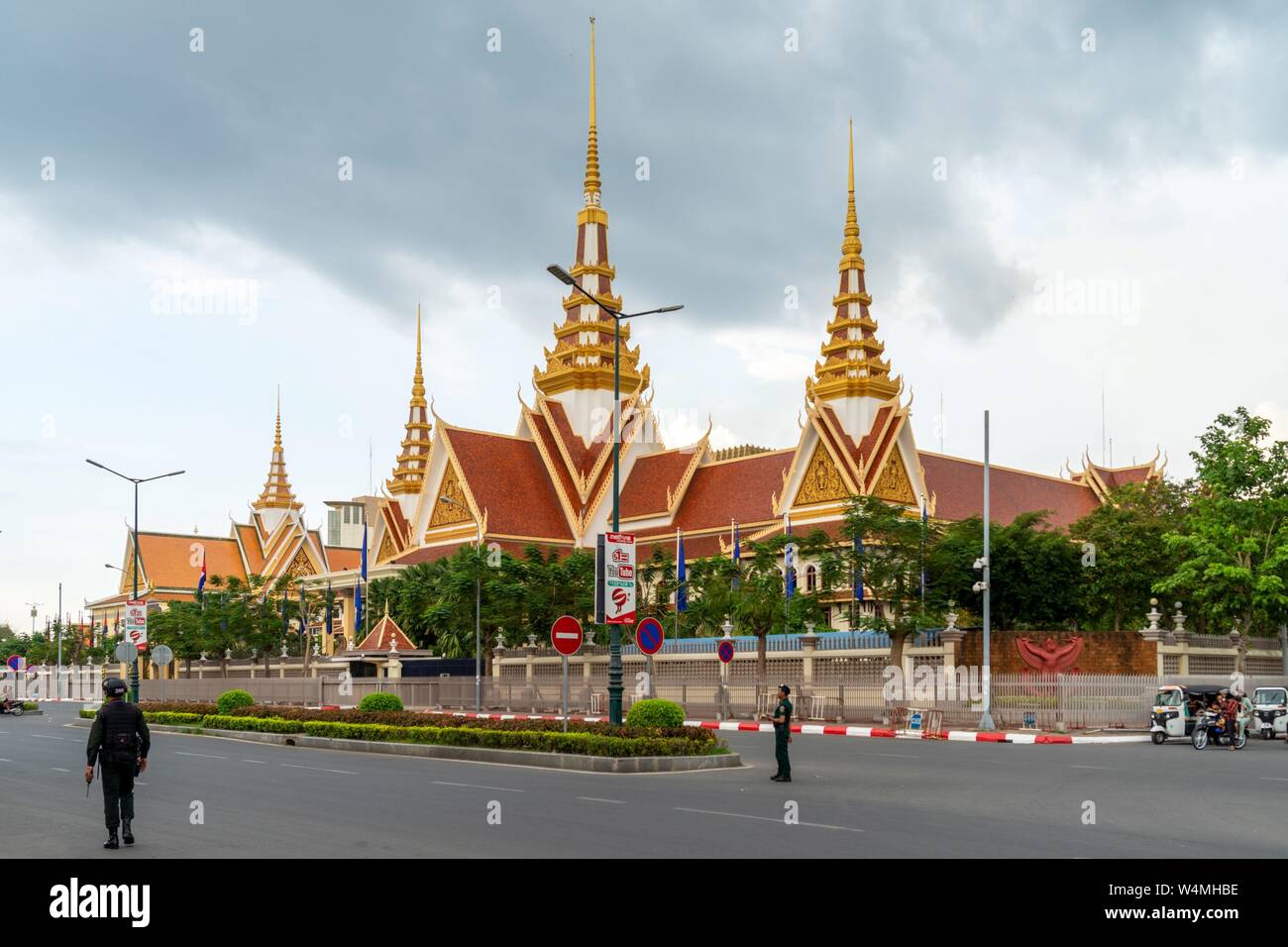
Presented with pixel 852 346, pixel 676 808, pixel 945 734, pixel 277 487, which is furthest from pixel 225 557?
pixel 676 808

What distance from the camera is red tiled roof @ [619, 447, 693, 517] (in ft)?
241

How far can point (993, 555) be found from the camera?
44.2 m

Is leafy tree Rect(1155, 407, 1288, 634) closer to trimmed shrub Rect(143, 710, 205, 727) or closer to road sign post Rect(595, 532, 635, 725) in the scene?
road sign post Rect(595, 532, 635, 725)

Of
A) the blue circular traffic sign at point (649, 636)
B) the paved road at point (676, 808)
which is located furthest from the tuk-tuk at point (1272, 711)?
the blue circular traffic sign at point (649, 636)

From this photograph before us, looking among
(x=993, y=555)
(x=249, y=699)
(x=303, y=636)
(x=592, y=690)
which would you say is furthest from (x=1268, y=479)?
(x=303, y=636)

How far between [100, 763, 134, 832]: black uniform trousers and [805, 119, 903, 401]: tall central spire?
5521 centimetres

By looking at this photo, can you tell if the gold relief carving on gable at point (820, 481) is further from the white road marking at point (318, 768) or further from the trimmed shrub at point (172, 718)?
the white road marking at point (318, 768)

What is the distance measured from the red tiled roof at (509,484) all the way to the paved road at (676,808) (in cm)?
4648

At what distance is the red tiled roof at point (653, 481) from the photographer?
73.4 metres

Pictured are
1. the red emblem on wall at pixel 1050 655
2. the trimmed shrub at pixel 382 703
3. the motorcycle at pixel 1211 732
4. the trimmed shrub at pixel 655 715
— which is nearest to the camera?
the trimmed shrub at pixel 655 715

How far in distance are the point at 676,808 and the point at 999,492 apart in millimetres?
59851

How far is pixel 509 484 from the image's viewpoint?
73.2 metres

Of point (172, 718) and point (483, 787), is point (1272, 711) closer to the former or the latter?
point (483, 787)
